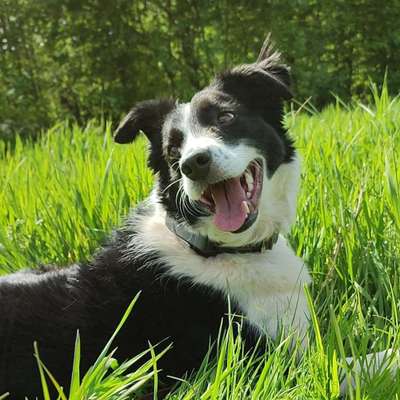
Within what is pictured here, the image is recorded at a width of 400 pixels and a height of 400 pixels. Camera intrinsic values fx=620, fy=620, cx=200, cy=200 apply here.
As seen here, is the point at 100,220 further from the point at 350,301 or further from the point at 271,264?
the point at 350,301

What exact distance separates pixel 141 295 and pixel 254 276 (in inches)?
16.9

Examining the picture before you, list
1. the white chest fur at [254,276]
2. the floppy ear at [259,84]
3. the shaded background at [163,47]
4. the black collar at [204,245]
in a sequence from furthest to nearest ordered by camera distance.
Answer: the shaded background at [163,47] → the floppy ear at [259,84] → the black collar at [204,245] → the white chest fur at [254,276]

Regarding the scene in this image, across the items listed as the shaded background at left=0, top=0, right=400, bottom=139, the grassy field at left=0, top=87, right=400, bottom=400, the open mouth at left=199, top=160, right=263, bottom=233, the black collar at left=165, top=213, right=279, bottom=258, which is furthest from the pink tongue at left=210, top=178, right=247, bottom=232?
the shaded background at left=0, top=0, right=400, bottom=139

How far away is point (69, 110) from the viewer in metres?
11.3

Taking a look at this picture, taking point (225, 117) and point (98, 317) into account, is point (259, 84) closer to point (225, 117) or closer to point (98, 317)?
point (225, 117)

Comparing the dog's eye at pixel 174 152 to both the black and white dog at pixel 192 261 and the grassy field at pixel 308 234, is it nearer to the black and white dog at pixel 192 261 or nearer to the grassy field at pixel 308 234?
the black and white dog at pixel 192 261

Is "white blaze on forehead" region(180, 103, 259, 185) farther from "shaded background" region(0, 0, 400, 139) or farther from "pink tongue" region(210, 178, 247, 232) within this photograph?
"shaded background" region(0, 0, 400, 139)

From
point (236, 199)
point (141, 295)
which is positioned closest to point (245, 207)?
point (236, 199)

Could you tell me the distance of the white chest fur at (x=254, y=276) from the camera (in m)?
2.25

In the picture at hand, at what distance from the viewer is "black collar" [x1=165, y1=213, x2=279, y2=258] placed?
7.89 feet

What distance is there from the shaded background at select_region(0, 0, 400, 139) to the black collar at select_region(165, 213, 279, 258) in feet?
26.8

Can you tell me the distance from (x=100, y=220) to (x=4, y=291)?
92 centimetres

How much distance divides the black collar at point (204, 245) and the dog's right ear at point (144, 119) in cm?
44

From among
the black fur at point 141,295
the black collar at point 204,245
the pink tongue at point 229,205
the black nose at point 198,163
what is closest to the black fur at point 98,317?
the black fur at point 141,295
